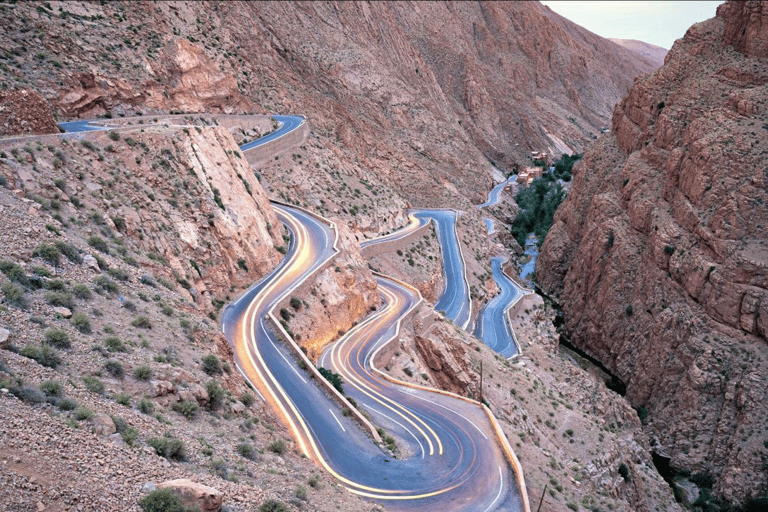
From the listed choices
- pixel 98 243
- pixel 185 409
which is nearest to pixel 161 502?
pixel 185 409

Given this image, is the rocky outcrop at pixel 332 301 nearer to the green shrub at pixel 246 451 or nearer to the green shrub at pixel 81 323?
the green shrub at pixel 81 323

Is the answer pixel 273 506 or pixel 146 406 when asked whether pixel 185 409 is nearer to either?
pixel 146 406

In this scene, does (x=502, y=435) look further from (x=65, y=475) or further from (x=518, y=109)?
(x=518, y=109)

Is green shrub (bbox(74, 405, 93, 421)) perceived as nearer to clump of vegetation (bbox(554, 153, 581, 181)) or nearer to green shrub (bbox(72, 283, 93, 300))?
green shrub (bbox(72, 283, 93, 300))

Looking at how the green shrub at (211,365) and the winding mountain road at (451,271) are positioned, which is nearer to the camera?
the green shrub at (211,365)

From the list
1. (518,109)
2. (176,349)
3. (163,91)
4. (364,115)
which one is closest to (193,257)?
(176,349)

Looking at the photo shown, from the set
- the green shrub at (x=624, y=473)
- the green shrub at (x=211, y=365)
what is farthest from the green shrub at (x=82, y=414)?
the green shrub at (x=624, y=473)

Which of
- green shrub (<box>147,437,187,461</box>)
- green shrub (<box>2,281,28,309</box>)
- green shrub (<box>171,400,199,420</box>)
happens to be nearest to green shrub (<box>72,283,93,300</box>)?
green shrub (<box>2,281,28,309</box>)
